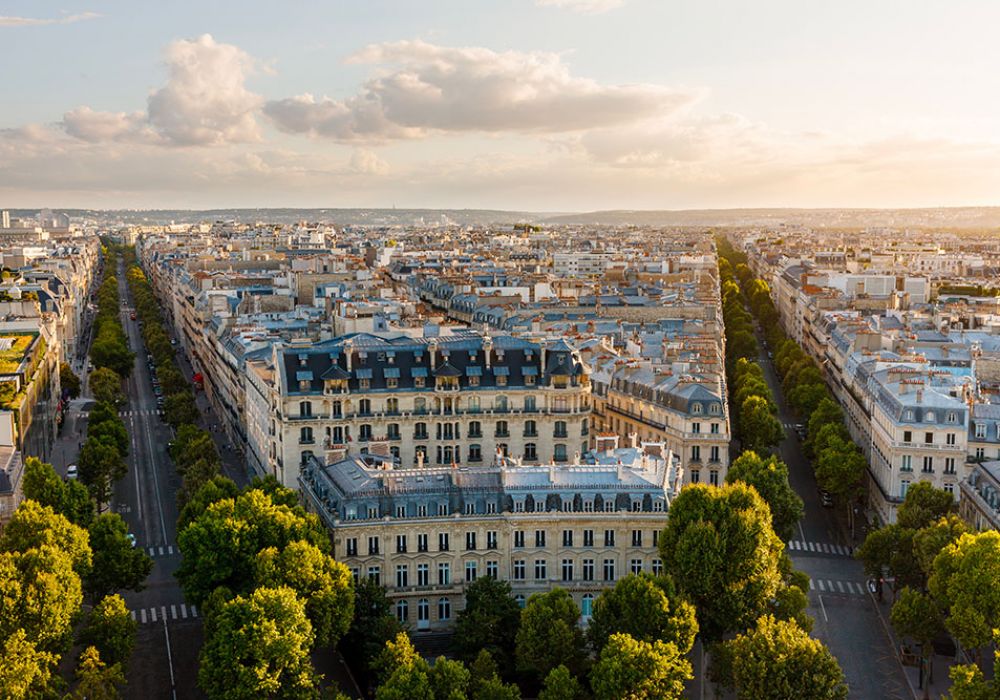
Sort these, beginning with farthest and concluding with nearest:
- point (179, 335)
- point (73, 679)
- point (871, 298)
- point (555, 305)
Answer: point (179, 335) → point (871, 298) → point (555, 305) → point (73, 679)

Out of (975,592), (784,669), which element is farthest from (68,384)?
(975,592)

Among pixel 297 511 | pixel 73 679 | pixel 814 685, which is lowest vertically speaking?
pixel 73 679

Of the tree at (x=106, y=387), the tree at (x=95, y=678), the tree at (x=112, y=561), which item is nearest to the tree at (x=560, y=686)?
the tree at (x=95, y=678)

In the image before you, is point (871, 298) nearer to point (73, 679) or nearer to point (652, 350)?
point (652, 350)

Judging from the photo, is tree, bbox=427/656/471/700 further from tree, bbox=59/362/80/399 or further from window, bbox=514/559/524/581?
tree, bbox=59/362/80/399

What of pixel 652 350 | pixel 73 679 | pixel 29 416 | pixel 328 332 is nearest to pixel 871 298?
pixel 652 350

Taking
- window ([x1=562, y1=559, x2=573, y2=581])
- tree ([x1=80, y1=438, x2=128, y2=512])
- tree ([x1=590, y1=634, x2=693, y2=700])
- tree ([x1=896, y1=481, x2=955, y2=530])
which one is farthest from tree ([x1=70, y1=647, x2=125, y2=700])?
tree ([x1=896, y1=481, x2=955, y2=530])

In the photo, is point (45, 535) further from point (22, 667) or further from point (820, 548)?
point (820, 548)
